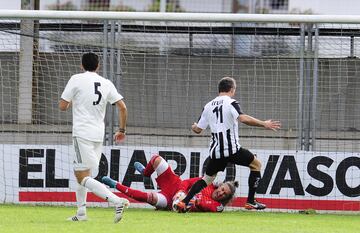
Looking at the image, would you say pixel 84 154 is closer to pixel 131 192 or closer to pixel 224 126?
pixel 131 192

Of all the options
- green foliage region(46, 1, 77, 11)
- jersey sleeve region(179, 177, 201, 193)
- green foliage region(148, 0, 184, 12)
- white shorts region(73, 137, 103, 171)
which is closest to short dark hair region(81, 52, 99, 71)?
white shorts region(73, 137, 103, 171)

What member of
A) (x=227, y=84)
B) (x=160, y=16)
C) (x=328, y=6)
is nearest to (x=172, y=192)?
(x=227, y=84)

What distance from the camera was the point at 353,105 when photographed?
52.2 feet

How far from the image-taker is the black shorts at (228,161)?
14.1m

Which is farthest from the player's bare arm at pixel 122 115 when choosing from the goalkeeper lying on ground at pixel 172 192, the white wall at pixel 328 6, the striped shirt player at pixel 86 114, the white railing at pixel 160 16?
the white wall at pixel 328 6

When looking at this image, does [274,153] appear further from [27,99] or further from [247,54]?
[27,99]

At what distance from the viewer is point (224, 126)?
14.1 meters

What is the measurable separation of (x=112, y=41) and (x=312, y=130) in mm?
3038

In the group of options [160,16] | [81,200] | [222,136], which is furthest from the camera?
[160,16]

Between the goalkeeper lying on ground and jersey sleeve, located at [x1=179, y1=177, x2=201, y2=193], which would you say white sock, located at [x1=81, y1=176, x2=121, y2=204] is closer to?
the goalkeeper lying on ground

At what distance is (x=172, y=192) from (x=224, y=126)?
117 centimetres

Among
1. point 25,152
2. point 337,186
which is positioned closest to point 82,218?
point 25,152

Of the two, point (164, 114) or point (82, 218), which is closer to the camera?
point (82, 218)

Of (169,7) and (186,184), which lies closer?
(186,184)
